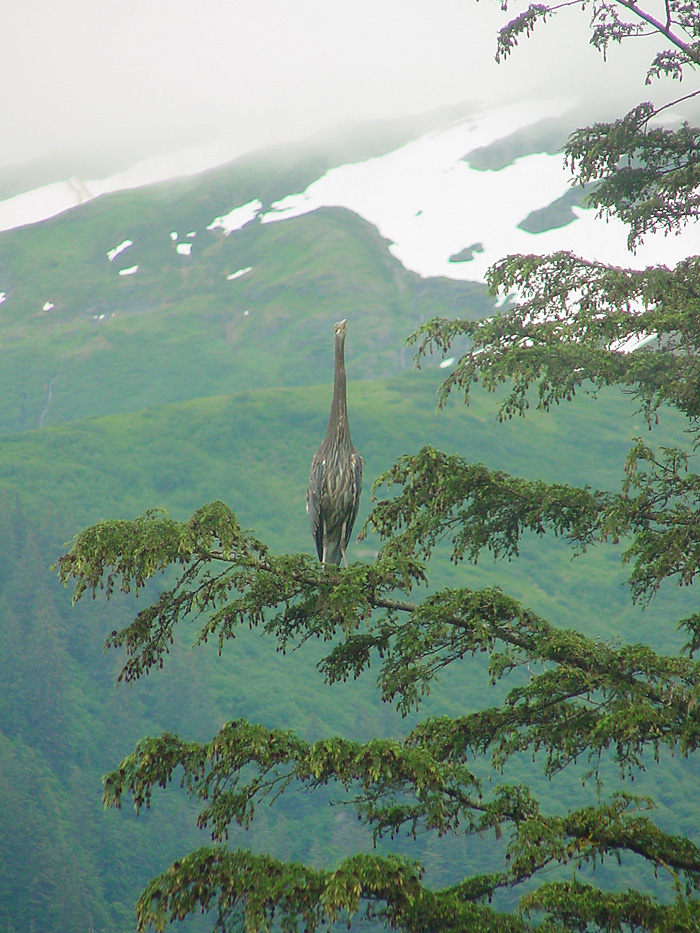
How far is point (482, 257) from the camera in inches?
5438

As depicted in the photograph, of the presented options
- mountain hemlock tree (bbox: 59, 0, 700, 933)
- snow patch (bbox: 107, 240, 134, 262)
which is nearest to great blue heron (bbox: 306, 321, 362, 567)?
mountain hemlock tree (bbox: 59, 0, 700, 933)

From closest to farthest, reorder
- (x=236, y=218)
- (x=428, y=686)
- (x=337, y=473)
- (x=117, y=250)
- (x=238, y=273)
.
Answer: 1. (x=428, y=686)
2. (x=337, y=473)
3. (x=238, y=273)
4. (x=117, y=250)
5. (x=236, y=218)

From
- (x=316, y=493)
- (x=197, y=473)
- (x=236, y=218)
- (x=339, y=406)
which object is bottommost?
(x=197, y=473)

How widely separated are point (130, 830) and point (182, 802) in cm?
398

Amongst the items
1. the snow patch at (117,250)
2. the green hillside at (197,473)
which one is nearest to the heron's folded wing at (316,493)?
the green hillside at (197,473)

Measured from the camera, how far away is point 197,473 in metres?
80.9

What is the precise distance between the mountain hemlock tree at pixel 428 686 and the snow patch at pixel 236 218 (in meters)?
154

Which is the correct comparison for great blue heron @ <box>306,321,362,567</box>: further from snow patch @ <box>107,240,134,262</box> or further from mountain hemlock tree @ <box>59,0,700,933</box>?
snow patch @ <box>107,240,134,262</box>

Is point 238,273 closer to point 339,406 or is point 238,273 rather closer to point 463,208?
point 463,208

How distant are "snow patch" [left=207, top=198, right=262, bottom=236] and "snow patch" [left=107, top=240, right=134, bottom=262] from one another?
579 inches

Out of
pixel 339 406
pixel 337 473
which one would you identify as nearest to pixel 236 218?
pixel 337 473

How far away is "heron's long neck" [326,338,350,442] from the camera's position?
9.40 metres

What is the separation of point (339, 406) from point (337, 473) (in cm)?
82

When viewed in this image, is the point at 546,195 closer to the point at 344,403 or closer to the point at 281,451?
the point at 281,451
